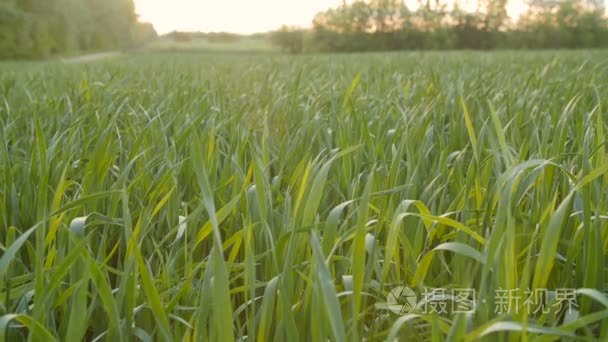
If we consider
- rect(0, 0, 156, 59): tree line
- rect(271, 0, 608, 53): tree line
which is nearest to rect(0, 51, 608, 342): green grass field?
rect(0, 0, 156, 59): tree line

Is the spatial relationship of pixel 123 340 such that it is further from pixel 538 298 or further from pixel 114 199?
pixel 538 298

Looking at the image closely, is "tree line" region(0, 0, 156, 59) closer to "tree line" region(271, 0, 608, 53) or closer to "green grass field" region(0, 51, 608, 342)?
"tree line" region(271, 0, 608, 53)

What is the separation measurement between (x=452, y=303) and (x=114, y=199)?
0.57 metres

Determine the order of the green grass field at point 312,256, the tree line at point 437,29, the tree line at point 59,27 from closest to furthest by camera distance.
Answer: the green grass field at point 312,256 → the tree line at point 59,27 → the tree line at point 437,29

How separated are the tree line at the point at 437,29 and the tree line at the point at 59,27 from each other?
10518 millimetres

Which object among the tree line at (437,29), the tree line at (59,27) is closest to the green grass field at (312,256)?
the tree line at (59,27)

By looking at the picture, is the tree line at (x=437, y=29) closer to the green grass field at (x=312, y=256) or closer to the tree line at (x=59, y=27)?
the tree line at (x=59, y=27)

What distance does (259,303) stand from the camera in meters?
0.84

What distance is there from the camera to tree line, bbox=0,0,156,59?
19531 millimetres

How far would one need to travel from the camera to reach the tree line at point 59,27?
1953 centimetres

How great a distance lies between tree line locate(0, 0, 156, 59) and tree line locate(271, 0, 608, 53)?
10518 millimetres

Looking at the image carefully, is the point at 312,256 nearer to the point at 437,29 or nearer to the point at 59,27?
the point at 59,27

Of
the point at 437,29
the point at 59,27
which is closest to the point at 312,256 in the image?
the point at 59,27

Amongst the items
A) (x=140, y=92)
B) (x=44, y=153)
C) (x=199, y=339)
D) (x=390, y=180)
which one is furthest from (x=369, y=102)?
(x=199, y=339)
